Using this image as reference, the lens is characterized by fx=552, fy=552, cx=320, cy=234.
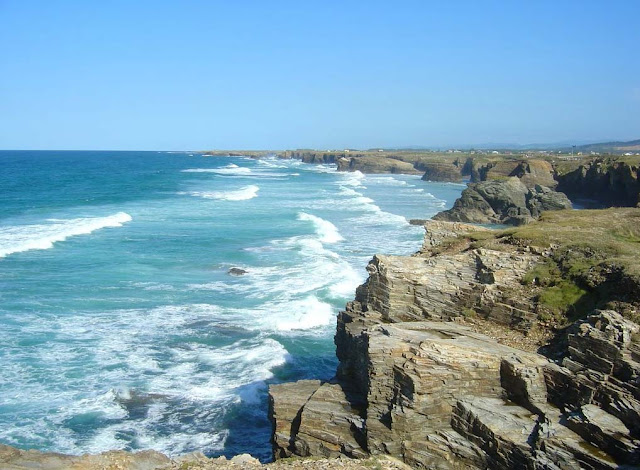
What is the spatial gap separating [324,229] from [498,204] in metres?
21.8

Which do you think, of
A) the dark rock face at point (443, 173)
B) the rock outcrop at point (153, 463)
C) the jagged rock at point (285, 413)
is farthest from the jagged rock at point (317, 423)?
the dark rock face at point (443, 173)

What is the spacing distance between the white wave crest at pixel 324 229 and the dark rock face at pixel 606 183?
99.8 feet

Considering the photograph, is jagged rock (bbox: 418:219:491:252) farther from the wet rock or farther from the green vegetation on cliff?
the wet rock

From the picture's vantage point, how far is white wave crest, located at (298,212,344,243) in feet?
142

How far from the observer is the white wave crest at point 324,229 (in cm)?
4313

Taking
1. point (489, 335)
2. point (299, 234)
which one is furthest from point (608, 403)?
point (299, 234)

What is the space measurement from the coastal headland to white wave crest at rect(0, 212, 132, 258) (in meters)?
30.2

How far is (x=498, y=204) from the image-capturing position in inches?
2303

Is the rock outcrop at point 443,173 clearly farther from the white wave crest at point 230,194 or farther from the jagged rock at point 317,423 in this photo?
the jagged rock at point 317,423

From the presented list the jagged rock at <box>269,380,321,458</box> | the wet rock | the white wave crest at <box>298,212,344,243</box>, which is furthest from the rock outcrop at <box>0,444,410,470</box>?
the white wave crest at <box>298,212,344,243</box>

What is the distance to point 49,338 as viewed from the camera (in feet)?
73.7

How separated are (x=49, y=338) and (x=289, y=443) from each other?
1328 centimetres

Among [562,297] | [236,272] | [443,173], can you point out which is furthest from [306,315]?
[443,173]

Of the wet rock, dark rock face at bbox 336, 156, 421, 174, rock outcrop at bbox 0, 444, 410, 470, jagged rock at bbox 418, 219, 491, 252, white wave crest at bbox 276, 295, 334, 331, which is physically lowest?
white wave crest at bbox 276, 295, 334, 331
